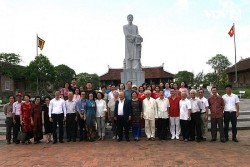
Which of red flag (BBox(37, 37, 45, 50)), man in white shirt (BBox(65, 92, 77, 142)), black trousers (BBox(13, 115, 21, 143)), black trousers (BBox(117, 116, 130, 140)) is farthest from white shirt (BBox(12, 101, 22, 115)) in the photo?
red flag (BBox(37, 37, 45, 50))

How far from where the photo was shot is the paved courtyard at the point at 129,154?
6.23 m

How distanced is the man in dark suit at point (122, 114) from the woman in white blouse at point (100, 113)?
16.1 inches

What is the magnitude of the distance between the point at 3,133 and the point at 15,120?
2.23 meters

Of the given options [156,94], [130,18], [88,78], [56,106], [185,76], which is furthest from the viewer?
[185,76]

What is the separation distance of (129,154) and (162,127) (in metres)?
2.36

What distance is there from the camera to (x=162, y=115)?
9.02 m

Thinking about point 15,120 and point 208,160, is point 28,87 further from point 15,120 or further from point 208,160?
point 208,160

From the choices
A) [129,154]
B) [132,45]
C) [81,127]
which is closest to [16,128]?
[81,127]

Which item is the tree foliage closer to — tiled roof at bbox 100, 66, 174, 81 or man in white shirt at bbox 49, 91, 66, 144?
tiled roof at bbox 100, 66, 174, 81

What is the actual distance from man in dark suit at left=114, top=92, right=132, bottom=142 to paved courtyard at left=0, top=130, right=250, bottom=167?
0.44m

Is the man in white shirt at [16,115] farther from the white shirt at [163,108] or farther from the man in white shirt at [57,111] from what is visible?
the white shirt at [163,108]

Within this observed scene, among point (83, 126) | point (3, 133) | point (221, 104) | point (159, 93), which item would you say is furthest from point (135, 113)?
point (3, 133)

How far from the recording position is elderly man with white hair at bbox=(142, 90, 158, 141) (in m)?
8.97

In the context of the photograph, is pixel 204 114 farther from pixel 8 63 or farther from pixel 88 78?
pixel 88 78
